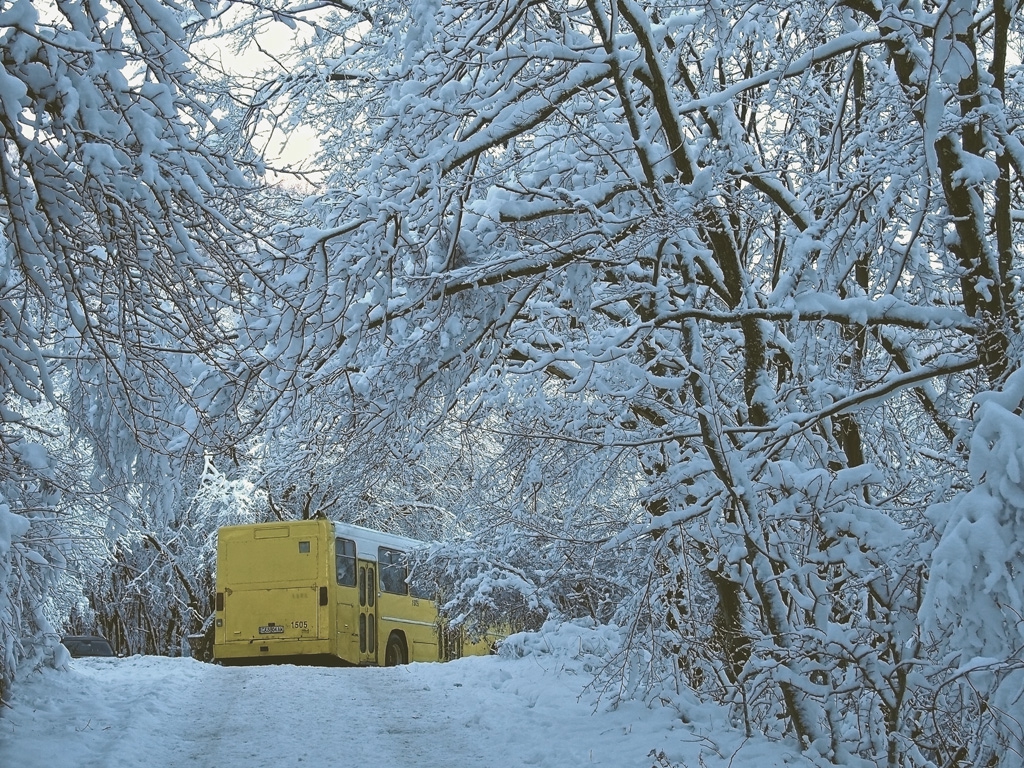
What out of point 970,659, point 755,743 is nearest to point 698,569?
point 755,743

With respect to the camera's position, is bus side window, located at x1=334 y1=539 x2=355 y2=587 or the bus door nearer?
bus side window, located at x1=334 y1=539 x2=355 y2=587

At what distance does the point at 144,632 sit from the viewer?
127 ft

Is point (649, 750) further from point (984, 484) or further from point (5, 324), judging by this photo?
point (5, 324)

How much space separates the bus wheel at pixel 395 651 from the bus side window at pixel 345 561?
2523 mm

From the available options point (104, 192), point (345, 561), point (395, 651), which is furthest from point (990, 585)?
point (395, 651)

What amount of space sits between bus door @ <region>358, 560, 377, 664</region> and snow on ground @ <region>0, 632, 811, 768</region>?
7056 mm

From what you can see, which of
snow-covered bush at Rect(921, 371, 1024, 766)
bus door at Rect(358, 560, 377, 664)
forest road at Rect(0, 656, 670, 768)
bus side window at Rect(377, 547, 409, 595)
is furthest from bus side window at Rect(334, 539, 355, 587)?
snow-covered bush at Rect(921, 371, 1024, 766)

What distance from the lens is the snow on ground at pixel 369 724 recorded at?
7.87 m

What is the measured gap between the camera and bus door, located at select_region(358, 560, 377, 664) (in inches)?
819

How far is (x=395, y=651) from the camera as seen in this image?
2266 cm

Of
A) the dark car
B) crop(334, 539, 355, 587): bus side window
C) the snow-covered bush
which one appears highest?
crop(334, 539, 355, 587): bus side window

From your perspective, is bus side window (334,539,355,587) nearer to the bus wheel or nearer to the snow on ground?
the bus wheel

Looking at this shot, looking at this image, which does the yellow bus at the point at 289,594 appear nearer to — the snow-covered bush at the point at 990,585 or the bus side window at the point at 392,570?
the bus side window at the point at 392,570

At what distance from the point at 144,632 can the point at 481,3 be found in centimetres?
3545
